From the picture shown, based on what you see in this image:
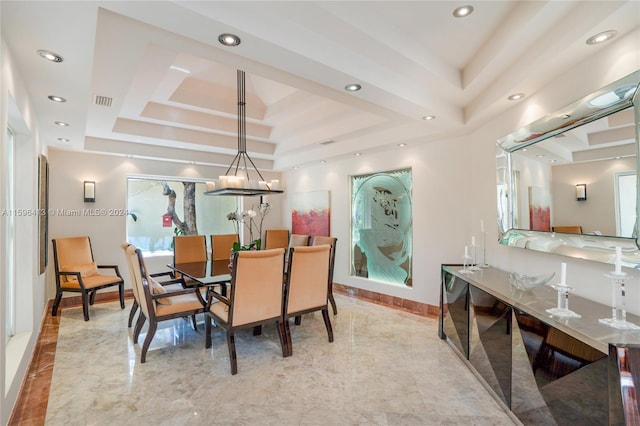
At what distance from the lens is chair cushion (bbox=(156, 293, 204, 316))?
3.08m

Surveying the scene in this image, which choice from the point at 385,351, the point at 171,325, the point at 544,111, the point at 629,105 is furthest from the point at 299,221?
the point at 629,105

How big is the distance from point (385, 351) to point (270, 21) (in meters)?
3.09

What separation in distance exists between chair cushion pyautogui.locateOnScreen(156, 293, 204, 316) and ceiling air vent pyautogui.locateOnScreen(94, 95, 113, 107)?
2.07 metres

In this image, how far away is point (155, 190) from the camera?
18.8ft

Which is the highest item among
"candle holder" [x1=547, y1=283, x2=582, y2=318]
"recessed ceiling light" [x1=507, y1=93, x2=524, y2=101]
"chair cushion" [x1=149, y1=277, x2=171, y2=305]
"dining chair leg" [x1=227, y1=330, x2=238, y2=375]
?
"recessed ceiling light" [x1=507, y1=93, x2=524, y2=101]

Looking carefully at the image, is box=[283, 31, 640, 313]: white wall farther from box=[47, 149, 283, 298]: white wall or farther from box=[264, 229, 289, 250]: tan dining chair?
box=[47, 149, 283, 298]: white wall

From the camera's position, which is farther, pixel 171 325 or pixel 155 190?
pixel 155 190

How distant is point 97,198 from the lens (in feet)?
16.5

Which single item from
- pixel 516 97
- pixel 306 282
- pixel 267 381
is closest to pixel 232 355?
pixel 267 381

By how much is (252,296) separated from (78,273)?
9.30 ft

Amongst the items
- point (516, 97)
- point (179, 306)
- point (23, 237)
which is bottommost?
point (179, 306)

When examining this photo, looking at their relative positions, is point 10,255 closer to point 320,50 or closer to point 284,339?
point 284,339

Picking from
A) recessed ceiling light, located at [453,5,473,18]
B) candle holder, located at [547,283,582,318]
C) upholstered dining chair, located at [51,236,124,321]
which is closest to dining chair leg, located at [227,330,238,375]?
candle holder, located at [547,283,582,318]

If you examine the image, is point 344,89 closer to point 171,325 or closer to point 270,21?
point 270,21
